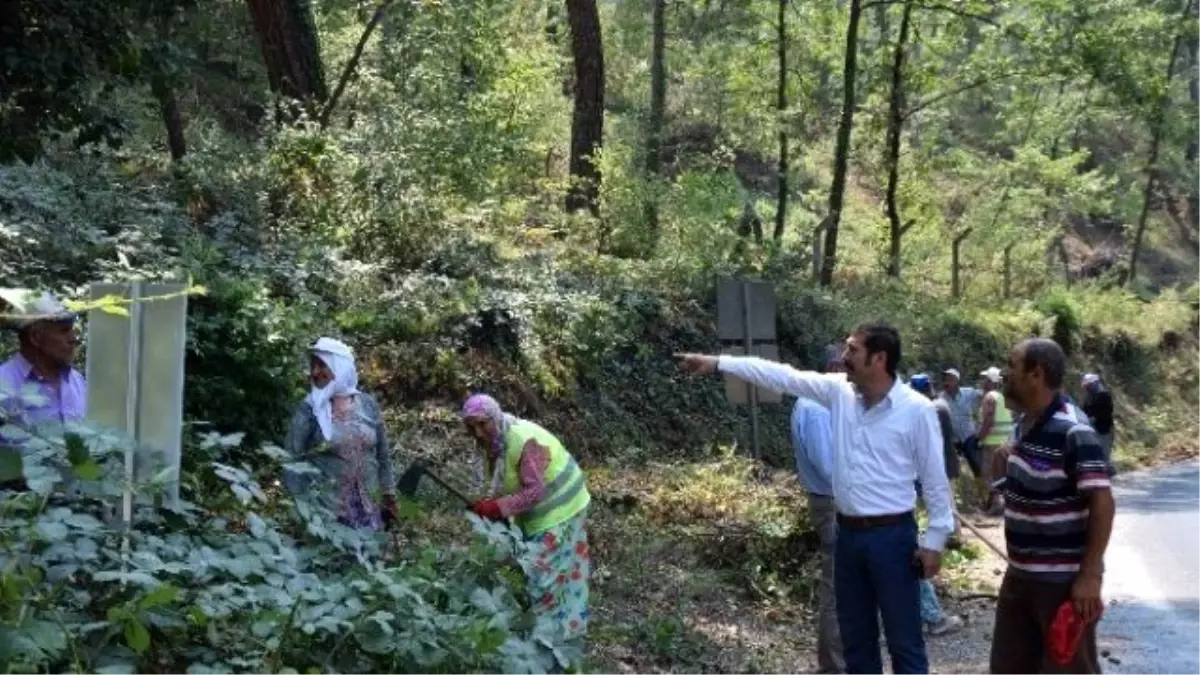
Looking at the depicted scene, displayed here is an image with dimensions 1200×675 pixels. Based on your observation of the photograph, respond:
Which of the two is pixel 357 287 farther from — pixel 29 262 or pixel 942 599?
pixel 942 599

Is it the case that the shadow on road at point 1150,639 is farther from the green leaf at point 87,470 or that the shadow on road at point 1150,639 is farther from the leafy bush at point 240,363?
the green leaf at point 87,470

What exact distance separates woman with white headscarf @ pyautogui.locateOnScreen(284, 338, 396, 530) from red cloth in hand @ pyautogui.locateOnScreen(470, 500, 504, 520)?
1.91 ft

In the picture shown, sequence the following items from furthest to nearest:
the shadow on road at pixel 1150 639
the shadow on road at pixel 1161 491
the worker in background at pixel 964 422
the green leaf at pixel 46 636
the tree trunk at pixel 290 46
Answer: the shadow on road at pixel 1161 491
the worker in background at pixel 964 422
the tree trunk at pixel 290 46
the shadow on road at pixel 1150 639
the green leaf at pixel 46 636

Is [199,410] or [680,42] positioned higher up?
[680,42]

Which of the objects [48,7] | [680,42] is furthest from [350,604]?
[680,42]

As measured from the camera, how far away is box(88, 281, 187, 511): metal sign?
4.70 metres

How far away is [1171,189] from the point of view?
5812 centimetres

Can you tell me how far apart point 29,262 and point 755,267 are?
11325 millimetres

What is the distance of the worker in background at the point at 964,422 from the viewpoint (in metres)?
18.9

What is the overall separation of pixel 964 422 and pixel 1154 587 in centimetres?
650

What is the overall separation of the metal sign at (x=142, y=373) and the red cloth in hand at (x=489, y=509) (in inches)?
95.2

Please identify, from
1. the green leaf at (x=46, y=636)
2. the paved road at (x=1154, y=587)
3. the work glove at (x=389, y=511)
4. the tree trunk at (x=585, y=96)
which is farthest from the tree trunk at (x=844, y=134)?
the green leaf at (x=46, y=636)

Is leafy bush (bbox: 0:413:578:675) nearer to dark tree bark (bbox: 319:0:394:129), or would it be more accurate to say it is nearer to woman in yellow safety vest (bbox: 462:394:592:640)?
woman in yellow safety vest (bbox: 462:394:592:640)

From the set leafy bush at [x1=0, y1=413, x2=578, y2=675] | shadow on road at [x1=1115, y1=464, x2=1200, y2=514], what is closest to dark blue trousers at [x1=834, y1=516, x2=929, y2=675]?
leafy bush at [x1=0, y1=413, x2=578, y2=675]
